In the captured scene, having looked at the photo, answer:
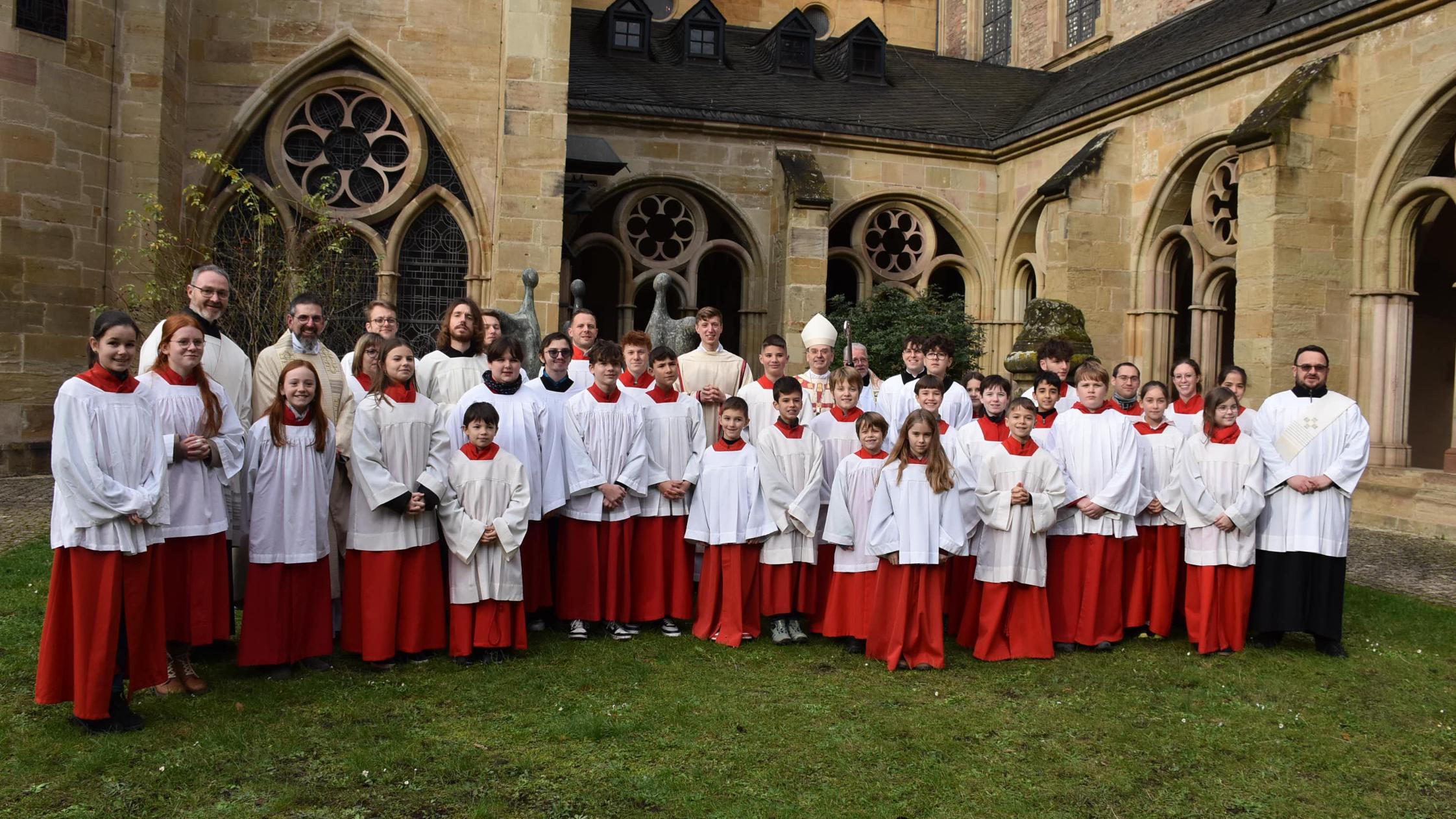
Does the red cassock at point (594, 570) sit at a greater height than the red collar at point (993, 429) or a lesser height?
lesser

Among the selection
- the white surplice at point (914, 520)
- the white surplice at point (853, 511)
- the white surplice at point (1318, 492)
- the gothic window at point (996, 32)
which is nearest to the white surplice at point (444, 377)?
the white surplice at point (853, 511)

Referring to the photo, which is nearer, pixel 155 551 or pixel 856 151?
pixel 155 551

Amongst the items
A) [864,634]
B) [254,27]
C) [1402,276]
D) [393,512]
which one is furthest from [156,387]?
[1402,276]

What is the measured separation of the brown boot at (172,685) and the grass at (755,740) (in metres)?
0.15

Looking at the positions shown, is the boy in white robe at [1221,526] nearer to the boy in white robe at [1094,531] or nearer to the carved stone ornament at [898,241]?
the boy in white robe at [1094,531]

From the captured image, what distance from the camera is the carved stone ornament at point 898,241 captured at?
19.0 m

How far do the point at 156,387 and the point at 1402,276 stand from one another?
42.2ft

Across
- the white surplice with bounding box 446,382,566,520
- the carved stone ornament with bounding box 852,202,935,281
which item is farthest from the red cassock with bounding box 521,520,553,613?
the carved stone ornament with bounding box 852,202,935,281

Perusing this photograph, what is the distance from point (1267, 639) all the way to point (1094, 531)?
131cm

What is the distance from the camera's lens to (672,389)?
7.04m

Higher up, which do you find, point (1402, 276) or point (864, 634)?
point (1402, 276)

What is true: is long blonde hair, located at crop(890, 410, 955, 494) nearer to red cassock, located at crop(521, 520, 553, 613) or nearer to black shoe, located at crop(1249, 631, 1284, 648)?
red cassock, located at crop(521, 520, 553, 613)

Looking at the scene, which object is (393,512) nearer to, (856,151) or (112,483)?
(112,483)

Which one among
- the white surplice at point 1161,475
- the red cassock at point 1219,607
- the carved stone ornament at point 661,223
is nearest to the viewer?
the red cassock at point 1219,607
